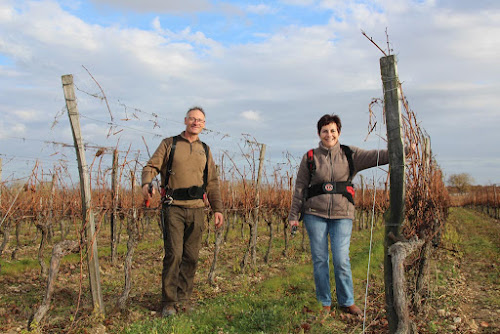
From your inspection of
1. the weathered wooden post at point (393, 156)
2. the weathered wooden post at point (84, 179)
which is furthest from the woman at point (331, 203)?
the weathered wooden post at point (84, 179)

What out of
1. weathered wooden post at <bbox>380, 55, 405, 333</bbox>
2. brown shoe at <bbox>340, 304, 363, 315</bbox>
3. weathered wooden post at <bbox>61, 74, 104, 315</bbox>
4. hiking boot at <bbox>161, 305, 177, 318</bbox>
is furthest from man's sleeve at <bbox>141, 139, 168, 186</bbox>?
brown shoe at <bbox>340, 304, 363, 315</bbox>

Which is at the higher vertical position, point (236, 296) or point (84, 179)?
point (84, 179)

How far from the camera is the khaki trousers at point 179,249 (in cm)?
388

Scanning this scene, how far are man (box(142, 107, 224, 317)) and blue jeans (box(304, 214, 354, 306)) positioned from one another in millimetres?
1128

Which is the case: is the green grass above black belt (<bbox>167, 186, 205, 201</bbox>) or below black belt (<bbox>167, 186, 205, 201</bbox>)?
below

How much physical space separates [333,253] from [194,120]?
1.94m

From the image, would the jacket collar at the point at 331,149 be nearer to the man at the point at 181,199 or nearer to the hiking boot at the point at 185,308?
the man at the point at 181,199

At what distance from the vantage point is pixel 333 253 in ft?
11.8

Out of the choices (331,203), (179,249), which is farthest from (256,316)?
(331,203)

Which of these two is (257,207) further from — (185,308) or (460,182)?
(460,182)

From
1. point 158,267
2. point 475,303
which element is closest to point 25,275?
point 158,267

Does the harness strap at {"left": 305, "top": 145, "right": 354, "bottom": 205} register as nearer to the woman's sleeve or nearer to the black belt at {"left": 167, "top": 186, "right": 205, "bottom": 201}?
the woman's sleeve

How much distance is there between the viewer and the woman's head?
143 inches

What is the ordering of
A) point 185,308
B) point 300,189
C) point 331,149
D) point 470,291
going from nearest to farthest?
point 331,149 < point 300,189 < point 185,308 < point 470,291
